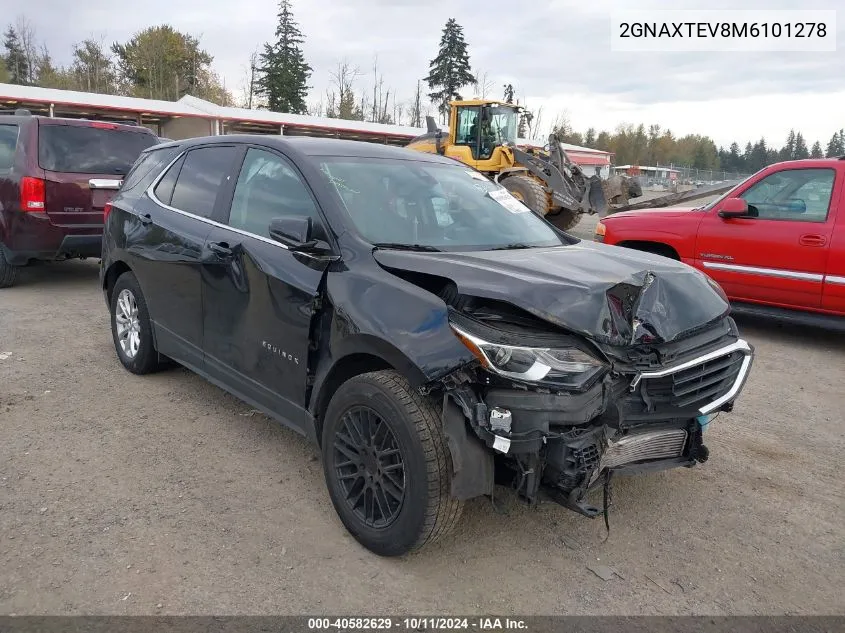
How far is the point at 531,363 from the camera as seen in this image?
2.54 metres

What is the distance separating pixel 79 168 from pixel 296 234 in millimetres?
5887

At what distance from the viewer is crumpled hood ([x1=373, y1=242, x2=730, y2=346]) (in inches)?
104

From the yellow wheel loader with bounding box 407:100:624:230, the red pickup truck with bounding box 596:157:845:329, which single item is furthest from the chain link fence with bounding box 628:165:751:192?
the red pickup truck with bounding box 596:157:845:329

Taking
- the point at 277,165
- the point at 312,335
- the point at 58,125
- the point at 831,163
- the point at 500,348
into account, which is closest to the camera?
the point at 500,348

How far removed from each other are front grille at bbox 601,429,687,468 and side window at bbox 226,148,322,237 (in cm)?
177

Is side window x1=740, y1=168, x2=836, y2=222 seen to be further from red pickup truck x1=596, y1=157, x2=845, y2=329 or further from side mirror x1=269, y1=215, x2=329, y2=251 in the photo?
side mirror x1=269, y1=215, x2=329, y2=251

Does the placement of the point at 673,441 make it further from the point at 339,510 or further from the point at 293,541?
the point at 293,541

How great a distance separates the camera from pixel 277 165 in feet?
12.1

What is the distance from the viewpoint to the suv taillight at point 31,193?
7.30m

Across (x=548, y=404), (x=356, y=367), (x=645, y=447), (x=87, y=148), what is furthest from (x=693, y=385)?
(x=87, y=148)

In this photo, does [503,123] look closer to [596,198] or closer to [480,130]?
[480,130]

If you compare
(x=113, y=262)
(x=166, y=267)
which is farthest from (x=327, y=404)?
(x=113, y=262)

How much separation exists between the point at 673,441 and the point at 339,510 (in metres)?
1.58

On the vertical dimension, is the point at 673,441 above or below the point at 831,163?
below
